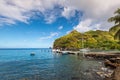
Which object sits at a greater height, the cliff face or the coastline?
the cliff face

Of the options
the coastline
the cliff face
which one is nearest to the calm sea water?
the coastline

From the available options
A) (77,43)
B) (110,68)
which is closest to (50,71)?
(110,68)

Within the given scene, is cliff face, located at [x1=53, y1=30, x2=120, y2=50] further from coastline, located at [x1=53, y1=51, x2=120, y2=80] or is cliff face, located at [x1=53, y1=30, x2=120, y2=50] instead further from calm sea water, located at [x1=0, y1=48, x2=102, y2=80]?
calm sea water, located at [x1=0, y1=48, x2=102, y2=80]

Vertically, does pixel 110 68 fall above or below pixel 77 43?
below

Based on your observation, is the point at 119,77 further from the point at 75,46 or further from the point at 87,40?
the point at 87,40

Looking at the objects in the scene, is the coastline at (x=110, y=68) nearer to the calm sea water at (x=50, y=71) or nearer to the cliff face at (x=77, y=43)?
the calm sea water at (x=50, y=71)

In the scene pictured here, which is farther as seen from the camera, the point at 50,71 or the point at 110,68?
the point at 110,68

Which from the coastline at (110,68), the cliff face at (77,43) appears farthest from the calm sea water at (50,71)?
the cliff face at (77,43)

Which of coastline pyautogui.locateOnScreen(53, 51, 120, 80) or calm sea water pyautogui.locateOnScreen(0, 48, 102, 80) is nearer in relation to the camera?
coastline pyautogui.locateOnScreen(53, 51, 120, 80)

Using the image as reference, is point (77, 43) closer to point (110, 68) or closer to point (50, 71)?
point (110, 68)

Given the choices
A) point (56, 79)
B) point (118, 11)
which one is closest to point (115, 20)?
point (118, 11)

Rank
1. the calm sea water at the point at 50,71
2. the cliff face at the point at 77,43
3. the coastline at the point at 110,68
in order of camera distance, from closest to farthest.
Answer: the coastline at the point at 110,68 < the calm sea water at the point at 50,71 < the cliff face at the point at 77,43

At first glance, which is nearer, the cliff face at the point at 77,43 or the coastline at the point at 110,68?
the coastline at the point at 110,68

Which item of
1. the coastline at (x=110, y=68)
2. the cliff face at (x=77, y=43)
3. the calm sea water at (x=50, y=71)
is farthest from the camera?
the cliff face at (x=77, y=43)
